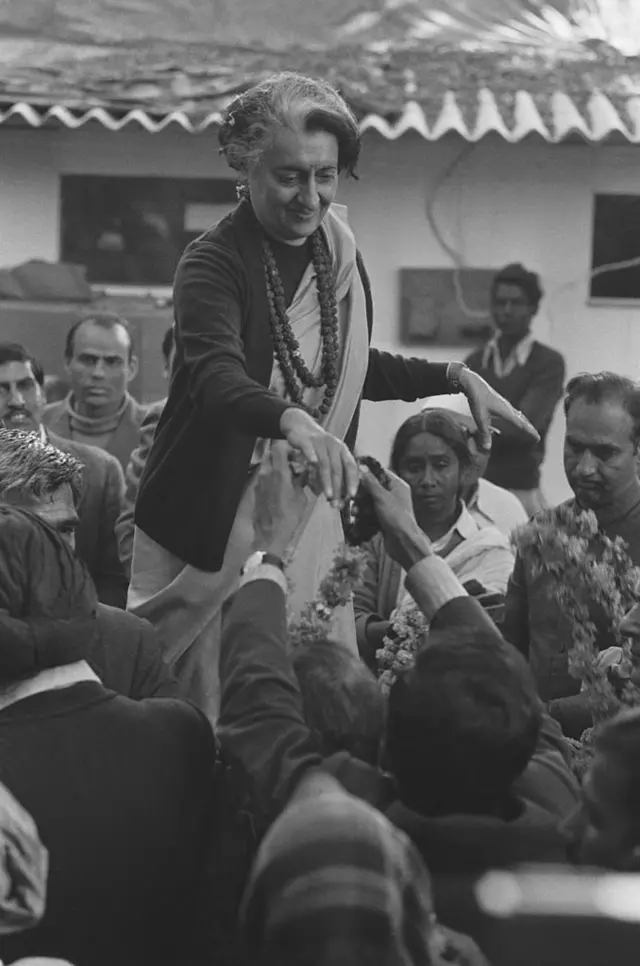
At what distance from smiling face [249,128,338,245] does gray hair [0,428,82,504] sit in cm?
69

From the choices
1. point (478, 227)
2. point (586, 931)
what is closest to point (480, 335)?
point (478, 227)

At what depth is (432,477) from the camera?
4.50 metres

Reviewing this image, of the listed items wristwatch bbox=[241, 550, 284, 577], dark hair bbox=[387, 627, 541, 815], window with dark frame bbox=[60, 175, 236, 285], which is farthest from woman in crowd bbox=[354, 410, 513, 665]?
window with dark frame bbox=[60, 175, 236, 285]

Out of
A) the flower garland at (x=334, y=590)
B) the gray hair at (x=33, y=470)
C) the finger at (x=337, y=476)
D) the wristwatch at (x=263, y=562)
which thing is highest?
the finger at (x=337, y=476)

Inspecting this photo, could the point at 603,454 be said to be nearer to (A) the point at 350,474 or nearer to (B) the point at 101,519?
(A) the point at 350,474

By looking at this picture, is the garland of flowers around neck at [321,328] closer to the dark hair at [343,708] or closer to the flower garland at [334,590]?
the flower garland at [334,590]

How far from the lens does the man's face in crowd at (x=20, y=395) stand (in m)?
4.93

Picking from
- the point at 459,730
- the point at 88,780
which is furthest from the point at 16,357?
the point at 459,730

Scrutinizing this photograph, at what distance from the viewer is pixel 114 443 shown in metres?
5.90

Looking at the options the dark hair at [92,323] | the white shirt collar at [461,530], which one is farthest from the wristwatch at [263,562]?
the dark hair at [92,323]

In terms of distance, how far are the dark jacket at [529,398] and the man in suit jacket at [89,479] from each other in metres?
2.20

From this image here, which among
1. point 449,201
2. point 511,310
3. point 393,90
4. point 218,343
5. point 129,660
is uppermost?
point 393,90

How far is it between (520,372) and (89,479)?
2637mm

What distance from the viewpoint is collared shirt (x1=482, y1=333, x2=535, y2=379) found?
23.2 feet
